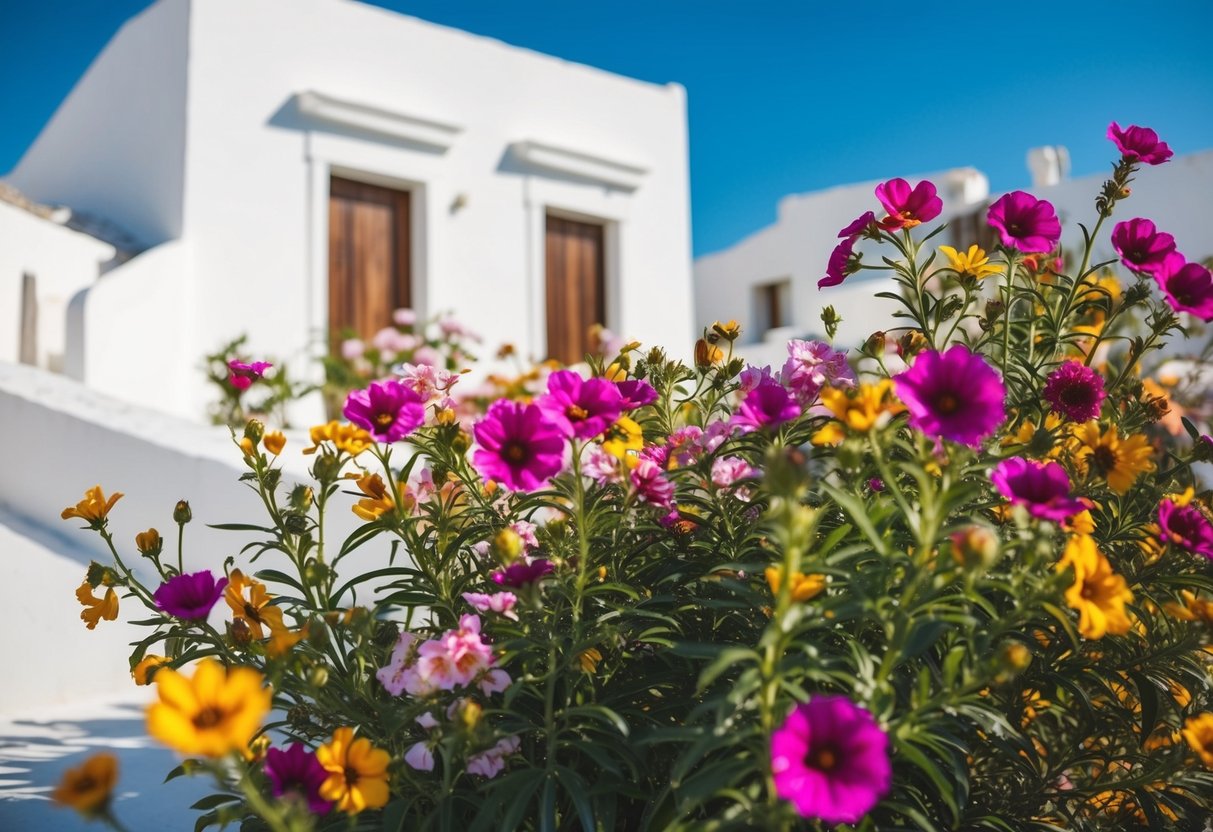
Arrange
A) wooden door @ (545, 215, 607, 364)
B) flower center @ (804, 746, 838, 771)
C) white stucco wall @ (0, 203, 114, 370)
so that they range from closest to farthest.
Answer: flower center @ (804, 746, 838, 771) → white stucco wall @ (0, 203, 114, 370) → wooden door @ (545, 215, 607, 364)

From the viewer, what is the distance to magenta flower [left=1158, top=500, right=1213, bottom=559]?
1.17 metres

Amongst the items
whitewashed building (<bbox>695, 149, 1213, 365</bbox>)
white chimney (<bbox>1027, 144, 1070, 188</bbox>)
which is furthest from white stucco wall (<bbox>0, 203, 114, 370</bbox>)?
white chimney (<bbox>1027, 144, 1070, 188</bbox>)

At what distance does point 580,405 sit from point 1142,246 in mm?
922

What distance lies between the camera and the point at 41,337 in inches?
200

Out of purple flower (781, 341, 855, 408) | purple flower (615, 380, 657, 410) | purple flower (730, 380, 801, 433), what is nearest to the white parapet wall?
purple flower (615, 380, 657, 410)

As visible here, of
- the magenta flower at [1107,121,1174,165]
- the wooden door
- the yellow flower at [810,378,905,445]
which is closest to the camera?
the yellow flower at [810,378,905,445]

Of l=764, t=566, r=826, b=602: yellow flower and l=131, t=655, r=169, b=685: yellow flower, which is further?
l=131, t=655, r=169, b=685: yellow flower

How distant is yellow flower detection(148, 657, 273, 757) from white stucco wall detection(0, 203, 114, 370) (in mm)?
4914

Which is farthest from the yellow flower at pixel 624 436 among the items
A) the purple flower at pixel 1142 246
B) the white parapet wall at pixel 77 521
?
the white parapet wall at pixel 77 521

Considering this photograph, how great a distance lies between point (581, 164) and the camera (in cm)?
735

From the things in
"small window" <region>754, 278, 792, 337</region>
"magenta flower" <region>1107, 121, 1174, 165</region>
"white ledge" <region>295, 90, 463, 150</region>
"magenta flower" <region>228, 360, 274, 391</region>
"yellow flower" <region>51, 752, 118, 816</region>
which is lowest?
"yellow flower" <region>51, 752, 118, 816</region>

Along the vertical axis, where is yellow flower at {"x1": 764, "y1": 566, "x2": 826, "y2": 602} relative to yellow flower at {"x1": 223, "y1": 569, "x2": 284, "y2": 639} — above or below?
above

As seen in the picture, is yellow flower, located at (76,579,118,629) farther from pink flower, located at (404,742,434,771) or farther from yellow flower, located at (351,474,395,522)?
pink flower, located at (404,742,434,771)

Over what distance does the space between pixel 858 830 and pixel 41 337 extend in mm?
5235
